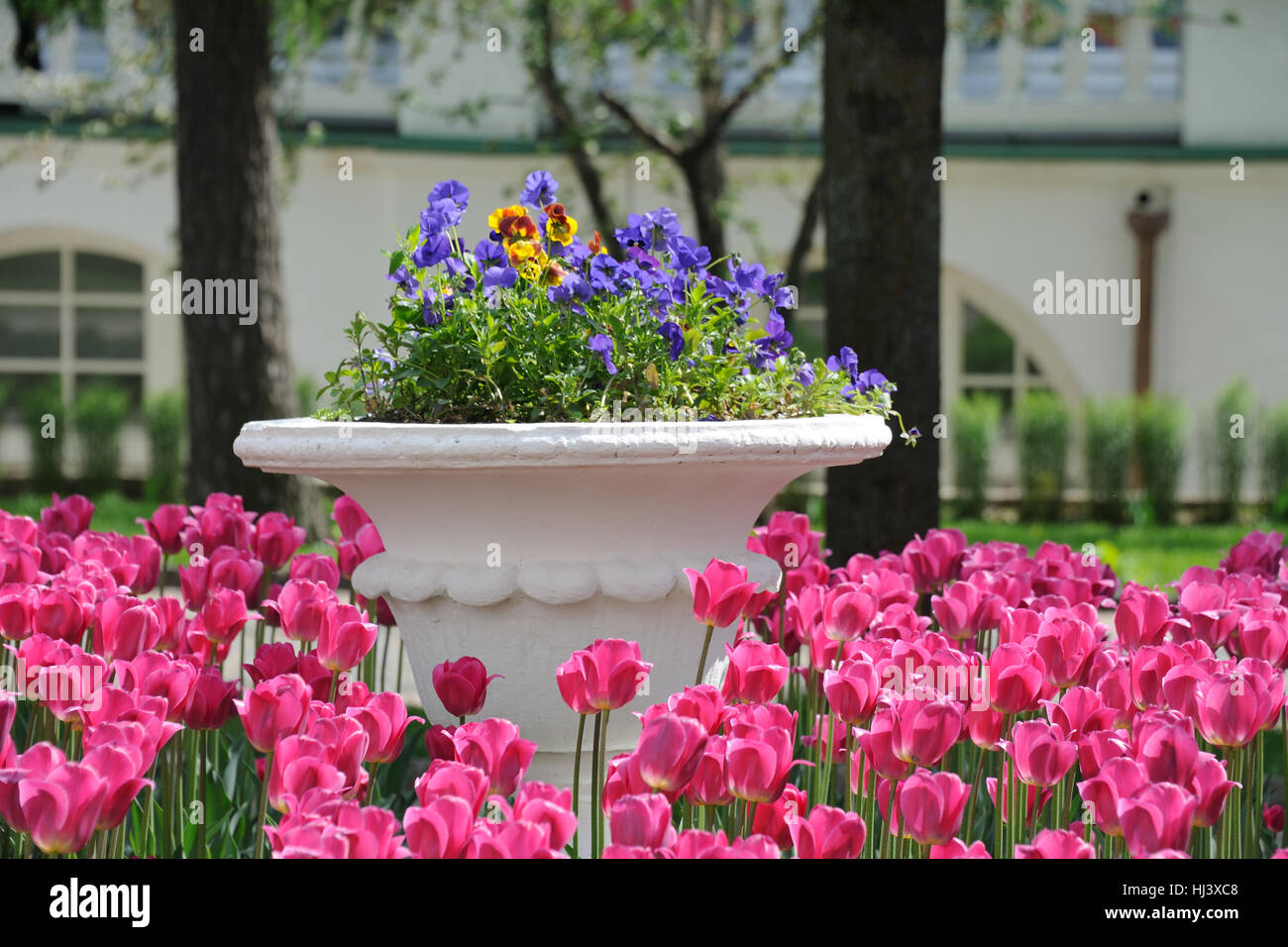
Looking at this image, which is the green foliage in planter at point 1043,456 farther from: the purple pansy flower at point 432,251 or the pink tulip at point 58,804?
the pink tulip at point 58,804

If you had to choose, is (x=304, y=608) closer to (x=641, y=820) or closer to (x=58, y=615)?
(x=58, y=615)

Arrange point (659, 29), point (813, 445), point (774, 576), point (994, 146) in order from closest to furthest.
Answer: point (813, 445), point (774, 576), point (659, 29), point (994, 146)

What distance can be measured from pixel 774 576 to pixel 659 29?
8.61m

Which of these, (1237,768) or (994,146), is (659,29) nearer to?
(994,146)

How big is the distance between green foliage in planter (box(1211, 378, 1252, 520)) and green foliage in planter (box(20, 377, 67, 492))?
33.4 ft

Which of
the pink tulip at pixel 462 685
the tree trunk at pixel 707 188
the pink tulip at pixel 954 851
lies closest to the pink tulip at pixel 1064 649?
the pink tulip at pixel 954 851

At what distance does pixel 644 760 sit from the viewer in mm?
1530

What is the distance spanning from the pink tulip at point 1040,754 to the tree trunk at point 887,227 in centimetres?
254

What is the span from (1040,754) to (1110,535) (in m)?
9.99

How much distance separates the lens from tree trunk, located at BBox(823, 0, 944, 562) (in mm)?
4180

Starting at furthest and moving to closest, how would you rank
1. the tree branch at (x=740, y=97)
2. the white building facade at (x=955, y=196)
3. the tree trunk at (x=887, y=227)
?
the white building facade at (x=955, y=196)
the tree branch at (x=740, y=97)
the tree trunk at (x=887, y=227)

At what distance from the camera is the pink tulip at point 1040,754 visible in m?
1.68
